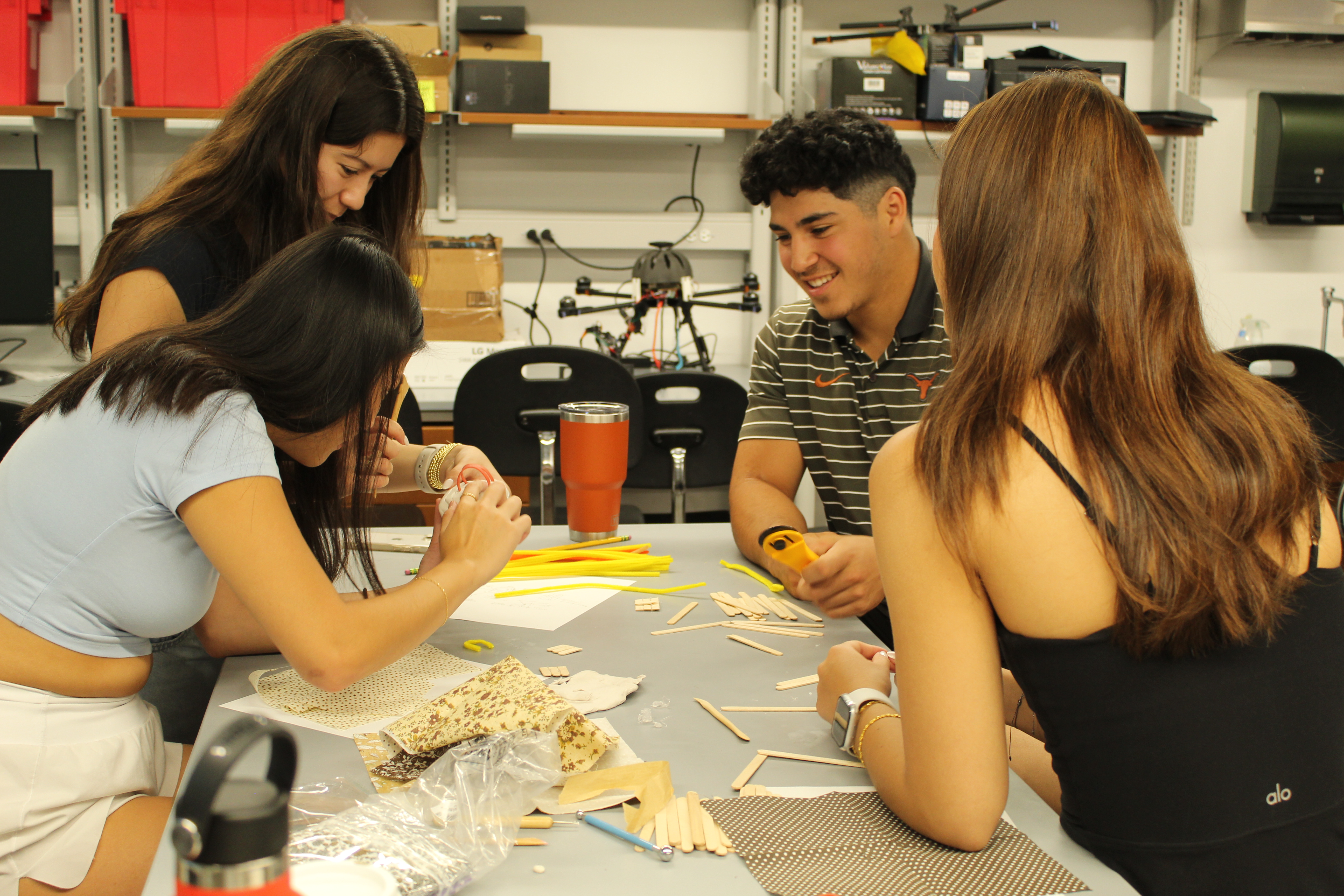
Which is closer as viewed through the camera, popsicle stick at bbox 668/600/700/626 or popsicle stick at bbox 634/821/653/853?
popsicle stick at bbox 634/821/653/853

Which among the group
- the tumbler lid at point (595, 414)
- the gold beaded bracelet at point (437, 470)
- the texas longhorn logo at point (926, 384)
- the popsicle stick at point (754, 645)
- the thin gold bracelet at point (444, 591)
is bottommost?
the popsicle stick at point (754, 645)

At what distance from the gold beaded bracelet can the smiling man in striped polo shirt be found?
18.4 inches

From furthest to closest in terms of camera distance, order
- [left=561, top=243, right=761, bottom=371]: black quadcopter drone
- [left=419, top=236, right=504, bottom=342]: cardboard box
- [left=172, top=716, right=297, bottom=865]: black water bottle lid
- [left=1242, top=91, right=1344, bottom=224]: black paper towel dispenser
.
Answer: [left=1242, top=91, right=1344, bottom=224]: black paper towel dispenser < [left=419, top=236, right=504, bottom=342]: cardboard box < [left=561, top=243, right=761, bottom=371]: black quadcopter drone < [left=172, top=716, right=297, bottom=865]: black water bottle lid

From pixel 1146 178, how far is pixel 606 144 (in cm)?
293

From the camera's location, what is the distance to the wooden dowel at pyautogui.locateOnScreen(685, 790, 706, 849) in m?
0.74

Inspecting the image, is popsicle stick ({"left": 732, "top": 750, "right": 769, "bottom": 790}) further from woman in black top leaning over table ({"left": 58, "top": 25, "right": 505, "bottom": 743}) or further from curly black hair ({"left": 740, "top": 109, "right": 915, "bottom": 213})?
curly black hair ({"left": 740, "top": 109, "right": 915, "bottom": 213})

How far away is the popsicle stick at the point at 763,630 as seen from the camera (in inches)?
47.2

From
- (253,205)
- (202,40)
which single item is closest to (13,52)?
(202,40)

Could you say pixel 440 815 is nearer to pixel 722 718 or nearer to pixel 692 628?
pixel 722 718

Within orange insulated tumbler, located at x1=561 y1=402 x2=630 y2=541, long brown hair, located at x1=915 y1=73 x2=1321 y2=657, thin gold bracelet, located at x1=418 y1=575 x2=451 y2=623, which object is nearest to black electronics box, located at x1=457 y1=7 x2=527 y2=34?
orange insulated tumbler, located at x1=561 y1=402 x2=630 y2=541

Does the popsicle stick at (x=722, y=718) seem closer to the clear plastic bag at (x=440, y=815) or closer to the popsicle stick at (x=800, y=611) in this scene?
the clear plastic bag at (x=440, y=815)

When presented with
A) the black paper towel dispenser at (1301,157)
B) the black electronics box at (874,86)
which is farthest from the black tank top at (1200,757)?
the black paper towel dispenser at (1301,157)

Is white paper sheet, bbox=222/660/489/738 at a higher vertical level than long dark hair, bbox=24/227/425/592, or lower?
lower

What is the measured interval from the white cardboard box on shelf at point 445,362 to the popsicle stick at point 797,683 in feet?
6.11
